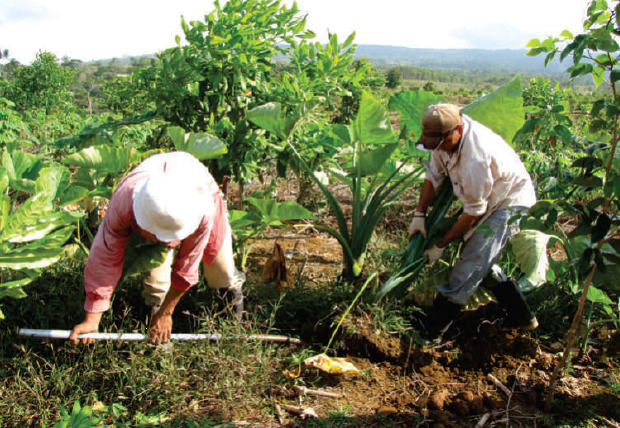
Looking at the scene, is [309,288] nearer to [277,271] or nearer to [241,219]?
[277,271]

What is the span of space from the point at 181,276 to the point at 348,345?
1060 mm

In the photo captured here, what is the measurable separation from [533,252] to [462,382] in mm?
883

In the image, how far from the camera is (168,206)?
5.58 ft

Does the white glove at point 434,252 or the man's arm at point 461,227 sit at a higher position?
the man's arm at point 461,227

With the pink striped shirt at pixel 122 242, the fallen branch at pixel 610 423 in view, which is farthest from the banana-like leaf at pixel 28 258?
the fallen branch at pixel 610 423

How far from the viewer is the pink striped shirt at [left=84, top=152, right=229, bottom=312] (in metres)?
1.89

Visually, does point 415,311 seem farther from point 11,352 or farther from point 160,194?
A: point 11,352

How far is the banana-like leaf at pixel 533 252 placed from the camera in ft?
6.70

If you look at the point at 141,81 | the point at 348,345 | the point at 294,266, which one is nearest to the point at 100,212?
the point at 141,81

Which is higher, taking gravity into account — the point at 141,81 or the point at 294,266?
the point at 141,81

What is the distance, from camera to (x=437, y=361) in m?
2.57

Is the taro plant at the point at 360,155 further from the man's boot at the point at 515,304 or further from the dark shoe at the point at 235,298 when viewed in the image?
the man's boot at the point at 515,304

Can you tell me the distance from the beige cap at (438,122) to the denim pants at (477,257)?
0.59 meters

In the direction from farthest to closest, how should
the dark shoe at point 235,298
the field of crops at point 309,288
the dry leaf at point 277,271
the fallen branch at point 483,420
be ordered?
1. the dry leaf at point 277,271
2. the dark shoe at point 235,298
3. the fallen branch at point 483,420
4. the field of crops at point 309,288
